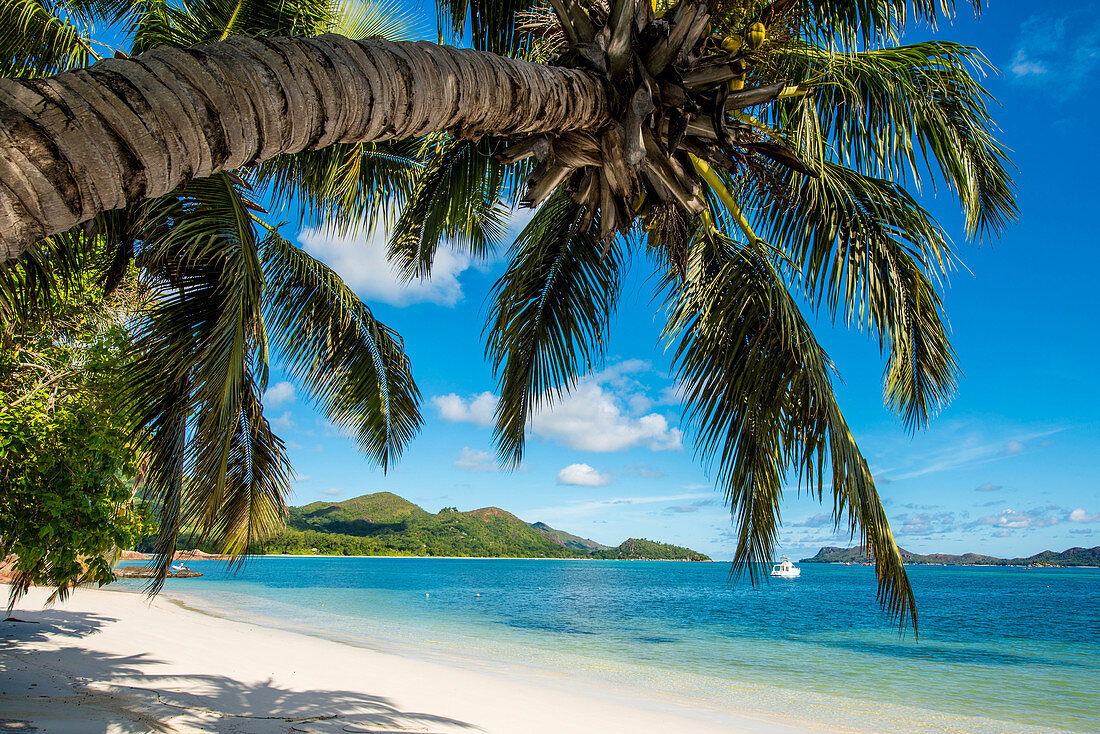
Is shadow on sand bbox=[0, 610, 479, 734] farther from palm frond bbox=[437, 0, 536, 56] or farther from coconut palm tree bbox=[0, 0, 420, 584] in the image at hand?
palm frond bbox=[437, 0, 536, 56]

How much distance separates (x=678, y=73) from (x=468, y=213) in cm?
273

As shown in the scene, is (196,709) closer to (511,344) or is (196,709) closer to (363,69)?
(511,344)

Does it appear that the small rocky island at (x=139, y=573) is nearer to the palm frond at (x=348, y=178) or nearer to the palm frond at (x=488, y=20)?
the palm frond at (x=348, y=178)

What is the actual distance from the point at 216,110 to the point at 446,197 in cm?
340

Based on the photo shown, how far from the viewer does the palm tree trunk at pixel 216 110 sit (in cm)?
146

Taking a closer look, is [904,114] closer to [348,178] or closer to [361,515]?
[348,178]

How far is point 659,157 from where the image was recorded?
354 centimetres

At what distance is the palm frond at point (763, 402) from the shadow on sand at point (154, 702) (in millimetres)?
3833

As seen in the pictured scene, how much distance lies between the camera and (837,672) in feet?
47.8

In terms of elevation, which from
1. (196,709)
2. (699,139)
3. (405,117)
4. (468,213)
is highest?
(468,213)

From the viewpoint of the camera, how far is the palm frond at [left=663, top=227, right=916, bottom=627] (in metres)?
3.95

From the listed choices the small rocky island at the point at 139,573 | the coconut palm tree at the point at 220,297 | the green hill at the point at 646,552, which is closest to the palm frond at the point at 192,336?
the coconut palm tree at the point at 220,297

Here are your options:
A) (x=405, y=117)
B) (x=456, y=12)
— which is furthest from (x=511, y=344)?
(x=405, y=117)

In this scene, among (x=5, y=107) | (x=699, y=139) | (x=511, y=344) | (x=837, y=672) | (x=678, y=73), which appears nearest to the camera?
Result: (x=5, y=107)
